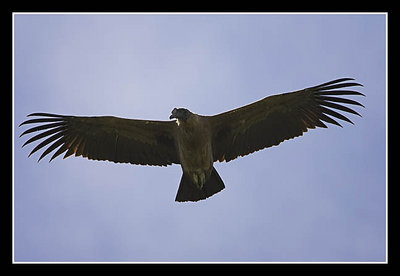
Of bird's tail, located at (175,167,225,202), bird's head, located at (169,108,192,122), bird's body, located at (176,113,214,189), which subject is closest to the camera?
bird's head, located at (169,108,192,122)

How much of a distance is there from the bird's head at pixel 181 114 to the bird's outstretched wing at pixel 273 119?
0.57 m

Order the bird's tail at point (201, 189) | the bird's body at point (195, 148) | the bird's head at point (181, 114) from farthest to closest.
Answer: the bird's tail at point (201, 189) < the bird's body at point (195, 148) < the bird's head at point (181, 114)

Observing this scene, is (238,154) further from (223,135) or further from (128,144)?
(128,144)

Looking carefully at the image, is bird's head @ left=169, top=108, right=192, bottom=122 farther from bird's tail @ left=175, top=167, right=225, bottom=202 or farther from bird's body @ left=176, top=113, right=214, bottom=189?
bird's tail @ left=175, top=167, right=225, bottom=202

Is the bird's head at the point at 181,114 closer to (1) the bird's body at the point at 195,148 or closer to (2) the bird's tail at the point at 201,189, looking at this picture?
(1) the bird's body at the point at 195,148

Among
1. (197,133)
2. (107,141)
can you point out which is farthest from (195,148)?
(107,141)

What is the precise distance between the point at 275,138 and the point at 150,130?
2.24 metres

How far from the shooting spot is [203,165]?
51.3 ft

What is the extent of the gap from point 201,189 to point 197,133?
1055mm

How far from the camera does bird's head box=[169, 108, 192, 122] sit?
50.0ft

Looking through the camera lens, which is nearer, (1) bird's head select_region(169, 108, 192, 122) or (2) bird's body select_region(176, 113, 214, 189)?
(1) bird's head select_region(169, 108, 192, 122)

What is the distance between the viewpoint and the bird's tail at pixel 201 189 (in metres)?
15.8

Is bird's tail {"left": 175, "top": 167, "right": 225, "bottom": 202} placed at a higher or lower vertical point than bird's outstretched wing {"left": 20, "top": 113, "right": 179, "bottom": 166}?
lower

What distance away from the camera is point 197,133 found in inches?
607
